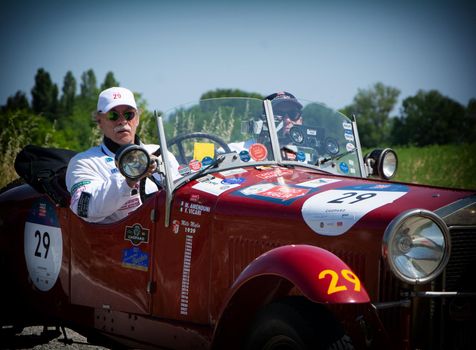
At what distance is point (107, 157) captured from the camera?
532 cm

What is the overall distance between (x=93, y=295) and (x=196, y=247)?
3.51 ft

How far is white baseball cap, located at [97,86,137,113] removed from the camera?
5.29 metres

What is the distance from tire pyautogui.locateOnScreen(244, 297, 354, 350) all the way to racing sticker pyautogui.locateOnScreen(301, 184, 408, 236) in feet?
1.47

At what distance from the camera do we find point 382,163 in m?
5.47

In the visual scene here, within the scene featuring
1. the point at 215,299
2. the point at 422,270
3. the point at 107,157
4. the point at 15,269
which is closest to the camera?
the point at 422,270

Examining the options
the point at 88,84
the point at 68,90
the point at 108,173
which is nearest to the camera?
the point at 108,173

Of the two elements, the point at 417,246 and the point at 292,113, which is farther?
the point at 292,113

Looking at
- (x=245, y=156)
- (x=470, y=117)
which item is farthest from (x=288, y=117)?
(x=470, y=117)

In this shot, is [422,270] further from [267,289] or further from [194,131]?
[194,131]

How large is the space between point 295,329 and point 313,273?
0.93 feet

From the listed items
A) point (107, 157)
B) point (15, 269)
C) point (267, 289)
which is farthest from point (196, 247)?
point (15, 269)

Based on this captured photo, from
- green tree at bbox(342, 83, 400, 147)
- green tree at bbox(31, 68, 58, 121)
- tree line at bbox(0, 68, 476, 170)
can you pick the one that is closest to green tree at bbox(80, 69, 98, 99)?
tree line at bbox(0, 68, 476, 170)

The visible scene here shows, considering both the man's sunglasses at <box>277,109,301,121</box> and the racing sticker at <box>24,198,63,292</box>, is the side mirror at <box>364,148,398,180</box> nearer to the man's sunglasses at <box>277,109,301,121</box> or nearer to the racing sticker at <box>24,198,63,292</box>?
the man's sunglasses at <box>277,109,301,121</box>

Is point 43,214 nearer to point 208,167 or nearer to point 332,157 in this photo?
point 208,167
